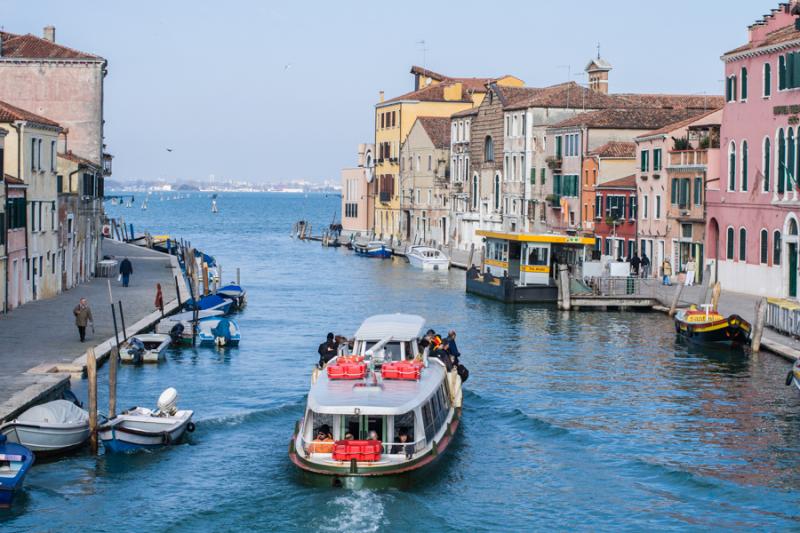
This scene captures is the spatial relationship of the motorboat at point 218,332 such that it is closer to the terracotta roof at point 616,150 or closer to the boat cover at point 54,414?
the boat cover at point 54,414

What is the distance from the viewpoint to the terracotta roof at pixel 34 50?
62.2m

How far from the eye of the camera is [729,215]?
5659cm

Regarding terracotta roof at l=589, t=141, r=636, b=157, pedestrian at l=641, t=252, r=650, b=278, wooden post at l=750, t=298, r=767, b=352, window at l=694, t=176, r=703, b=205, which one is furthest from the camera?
terracotta roof at l=589, t=141, r=636, b=157

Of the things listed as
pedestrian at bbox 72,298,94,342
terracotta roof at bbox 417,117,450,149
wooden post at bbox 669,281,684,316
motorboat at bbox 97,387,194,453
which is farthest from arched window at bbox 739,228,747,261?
terracotta roof at bbox 417,117,450,149

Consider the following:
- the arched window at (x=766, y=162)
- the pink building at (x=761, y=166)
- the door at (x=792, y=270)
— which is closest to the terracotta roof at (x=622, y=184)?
the pink building at (x=761, y=166)

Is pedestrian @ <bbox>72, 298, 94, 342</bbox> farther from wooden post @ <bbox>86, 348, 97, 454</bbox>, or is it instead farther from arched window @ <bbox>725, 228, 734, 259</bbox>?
arched window @ <bbox>725, 228, 734, 259</bbox>

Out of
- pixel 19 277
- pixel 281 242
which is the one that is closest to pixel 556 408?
pixel 19 277

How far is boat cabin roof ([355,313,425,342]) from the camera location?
32.0 metres

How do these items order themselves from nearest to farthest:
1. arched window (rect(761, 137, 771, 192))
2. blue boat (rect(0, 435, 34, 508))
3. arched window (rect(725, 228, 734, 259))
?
1. blue boat (rect(0, 435, 34, 508))
2. arched window (rect(761, 137, 771, 192))
3. arched window (rect(725, 228, 734, 259))

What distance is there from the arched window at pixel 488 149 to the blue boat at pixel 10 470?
231 ft

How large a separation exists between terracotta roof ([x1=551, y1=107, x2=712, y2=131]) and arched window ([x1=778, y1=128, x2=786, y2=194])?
23.7 m

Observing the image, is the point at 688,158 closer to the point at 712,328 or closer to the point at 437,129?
the point at 712,328

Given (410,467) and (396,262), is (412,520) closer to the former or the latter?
(410,467)

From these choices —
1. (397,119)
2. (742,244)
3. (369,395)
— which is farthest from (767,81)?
(397,119)
